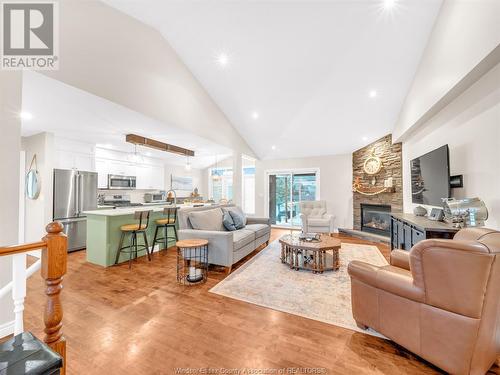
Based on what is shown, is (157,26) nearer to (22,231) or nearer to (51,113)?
(51,113)

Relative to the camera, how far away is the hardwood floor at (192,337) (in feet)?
5.07

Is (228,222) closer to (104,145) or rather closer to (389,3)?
(104,145)

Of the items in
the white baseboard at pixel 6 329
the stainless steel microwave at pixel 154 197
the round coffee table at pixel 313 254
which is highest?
the stainless steel microwave at pixel 154 197

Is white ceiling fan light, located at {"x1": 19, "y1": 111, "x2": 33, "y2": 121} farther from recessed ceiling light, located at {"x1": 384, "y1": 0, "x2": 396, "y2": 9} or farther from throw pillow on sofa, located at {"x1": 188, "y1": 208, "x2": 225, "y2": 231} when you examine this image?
recessed ceiling light, located at {"x1": 384, "y1": 0, "x2": 396, "y2": 9}

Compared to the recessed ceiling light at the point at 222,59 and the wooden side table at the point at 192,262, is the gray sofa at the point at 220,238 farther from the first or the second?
the recessed ceiling light at the point at 222,59

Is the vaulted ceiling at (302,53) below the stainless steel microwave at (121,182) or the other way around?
the other way around

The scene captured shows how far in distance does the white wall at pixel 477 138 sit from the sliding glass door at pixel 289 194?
398 cm

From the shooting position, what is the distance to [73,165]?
4379 mm

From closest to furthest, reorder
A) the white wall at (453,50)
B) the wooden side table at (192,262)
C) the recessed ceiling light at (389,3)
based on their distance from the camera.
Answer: the white wall at (453,50) → the recessed ceiling light at (389,3) → the wooden side table at (192,262)

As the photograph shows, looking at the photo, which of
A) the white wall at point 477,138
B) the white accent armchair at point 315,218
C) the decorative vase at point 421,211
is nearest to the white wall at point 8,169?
the white wall at point 477,138

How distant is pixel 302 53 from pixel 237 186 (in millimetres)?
3485

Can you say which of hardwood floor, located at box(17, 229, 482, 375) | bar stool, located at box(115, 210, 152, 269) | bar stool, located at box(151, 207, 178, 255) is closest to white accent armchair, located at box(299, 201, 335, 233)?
bar stool, located at box(151, 207, 178, 255)

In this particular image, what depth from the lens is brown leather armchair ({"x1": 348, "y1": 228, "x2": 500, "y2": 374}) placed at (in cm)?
129

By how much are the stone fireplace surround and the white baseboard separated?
6.63 meters
